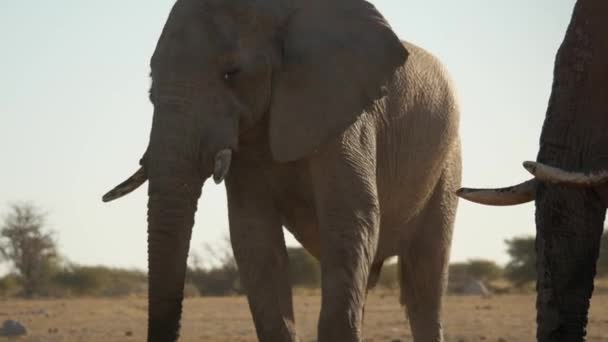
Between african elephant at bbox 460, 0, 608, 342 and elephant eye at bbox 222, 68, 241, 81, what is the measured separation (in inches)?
108

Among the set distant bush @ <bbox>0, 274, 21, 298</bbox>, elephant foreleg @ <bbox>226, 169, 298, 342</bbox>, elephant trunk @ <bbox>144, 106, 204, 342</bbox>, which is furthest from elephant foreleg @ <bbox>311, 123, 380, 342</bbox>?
distant bush @ <bbox>0, 274, 21, 298</bbox>

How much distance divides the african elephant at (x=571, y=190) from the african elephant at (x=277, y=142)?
264 cm

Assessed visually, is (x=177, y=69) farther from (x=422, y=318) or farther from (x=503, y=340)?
(x=503, y=340)

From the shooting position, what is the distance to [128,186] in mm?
7996

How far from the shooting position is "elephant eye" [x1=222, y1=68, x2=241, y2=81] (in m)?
7.96

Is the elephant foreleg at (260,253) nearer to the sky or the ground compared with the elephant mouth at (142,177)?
nearer to the ground

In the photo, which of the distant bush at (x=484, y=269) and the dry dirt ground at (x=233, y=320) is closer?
the dry dirt ground at (x=233, y=320)

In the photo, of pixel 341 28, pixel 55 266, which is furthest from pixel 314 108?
pixel 55 266

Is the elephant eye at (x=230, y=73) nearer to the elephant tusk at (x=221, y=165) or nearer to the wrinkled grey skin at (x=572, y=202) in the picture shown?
the elephant tusk at (x=221, y=165)

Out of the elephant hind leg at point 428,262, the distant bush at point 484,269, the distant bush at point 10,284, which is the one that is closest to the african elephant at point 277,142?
the elephant hind leg at point 428,262

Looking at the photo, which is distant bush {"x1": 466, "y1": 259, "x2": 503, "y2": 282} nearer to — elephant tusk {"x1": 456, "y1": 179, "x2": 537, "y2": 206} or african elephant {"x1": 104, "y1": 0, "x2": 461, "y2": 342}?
african elephant {"x1": 104, "y1": 0, "x2": 461, "y2": 342}

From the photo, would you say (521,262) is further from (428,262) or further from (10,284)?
(428,262)

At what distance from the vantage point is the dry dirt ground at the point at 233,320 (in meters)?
14.2

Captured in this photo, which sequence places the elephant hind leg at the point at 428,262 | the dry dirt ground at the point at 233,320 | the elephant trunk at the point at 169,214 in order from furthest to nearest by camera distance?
the dry dirt ground at the point at 233,320 < the elephant hind leg at the point at 428,262 < the elephant trunk at the point at 169,214
